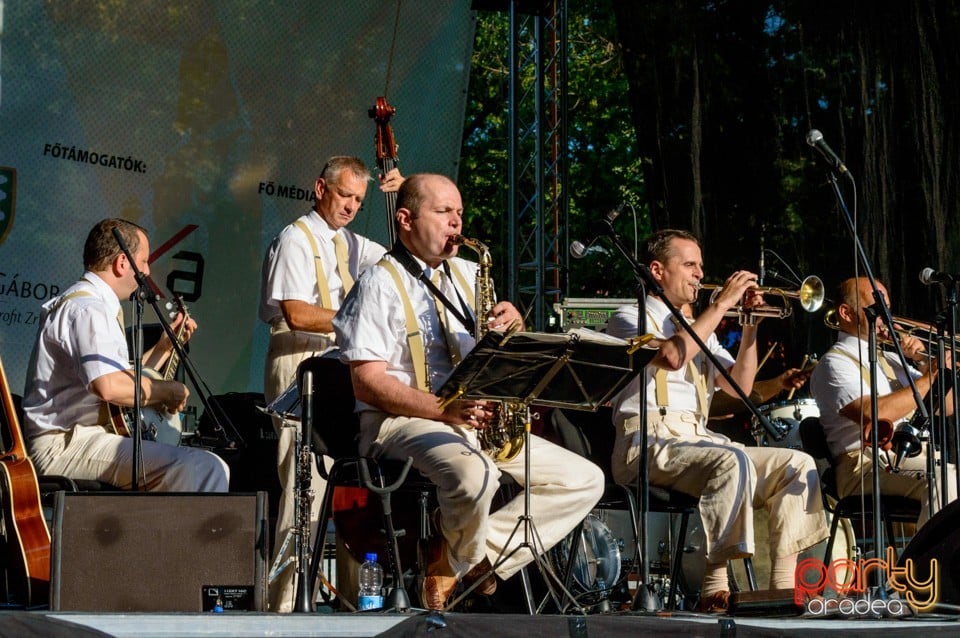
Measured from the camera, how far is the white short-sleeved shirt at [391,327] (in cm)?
489

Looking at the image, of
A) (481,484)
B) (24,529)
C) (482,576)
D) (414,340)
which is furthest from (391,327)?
(24,529)

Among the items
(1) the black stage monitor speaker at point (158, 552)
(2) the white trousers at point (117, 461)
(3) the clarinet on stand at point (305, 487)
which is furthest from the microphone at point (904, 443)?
(1) the black stage monitor speaker at point (158, 552)

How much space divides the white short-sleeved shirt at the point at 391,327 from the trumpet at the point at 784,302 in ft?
4.89

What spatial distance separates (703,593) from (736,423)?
2.84m

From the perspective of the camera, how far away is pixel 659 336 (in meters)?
5.95

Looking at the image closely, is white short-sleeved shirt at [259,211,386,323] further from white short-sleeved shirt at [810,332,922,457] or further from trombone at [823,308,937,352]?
trombone at [823,308,937,352]

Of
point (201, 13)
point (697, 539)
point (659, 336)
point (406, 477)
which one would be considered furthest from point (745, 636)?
point (201, 13)

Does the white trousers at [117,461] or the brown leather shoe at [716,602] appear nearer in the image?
the white trousers at [117,461]

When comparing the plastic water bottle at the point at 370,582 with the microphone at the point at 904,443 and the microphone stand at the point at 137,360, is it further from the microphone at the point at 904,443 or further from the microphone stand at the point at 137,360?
the microphone at the point at 904,443

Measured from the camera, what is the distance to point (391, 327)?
16.4 ft

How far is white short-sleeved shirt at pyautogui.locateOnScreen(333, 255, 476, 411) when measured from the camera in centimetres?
489

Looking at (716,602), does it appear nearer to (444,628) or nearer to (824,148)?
(824,148)

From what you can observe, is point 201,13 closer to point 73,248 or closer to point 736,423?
point 73,248

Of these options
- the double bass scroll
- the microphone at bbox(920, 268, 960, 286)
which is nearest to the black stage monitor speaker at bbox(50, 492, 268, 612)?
the double bass scroll
